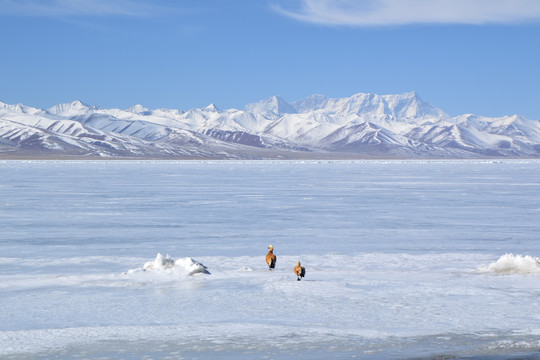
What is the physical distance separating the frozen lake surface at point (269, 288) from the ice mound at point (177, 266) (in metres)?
0.05

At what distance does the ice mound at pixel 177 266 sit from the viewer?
1529 cm

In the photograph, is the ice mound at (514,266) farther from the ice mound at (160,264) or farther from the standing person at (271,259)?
the ice mound at (160,264)

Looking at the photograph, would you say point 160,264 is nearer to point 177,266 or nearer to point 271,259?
point 177,266

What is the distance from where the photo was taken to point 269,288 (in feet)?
46.0

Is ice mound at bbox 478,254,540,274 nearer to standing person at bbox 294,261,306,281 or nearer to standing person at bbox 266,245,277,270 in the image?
standing person at bbox 294,261,306,281

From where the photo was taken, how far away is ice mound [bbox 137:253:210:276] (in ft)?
50.2

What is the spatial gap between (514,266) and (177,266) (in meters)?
7.26

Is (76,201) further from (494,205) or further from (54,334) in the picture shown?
(54,334)

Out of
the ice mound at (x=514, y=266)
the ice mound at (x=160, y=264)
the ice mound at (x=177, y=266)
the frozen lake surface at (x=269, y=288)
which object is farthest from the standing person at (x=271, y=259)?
the ice mound at (x=514, y=266)

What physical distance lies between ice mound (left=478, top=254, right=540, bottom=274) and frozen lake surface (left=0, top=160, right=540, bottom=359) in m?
0.04

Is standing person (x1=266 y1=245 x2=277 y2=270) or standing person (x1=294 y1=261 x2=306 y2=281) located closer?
standing person (x1=294 y1=261 x2=306 y2=281)

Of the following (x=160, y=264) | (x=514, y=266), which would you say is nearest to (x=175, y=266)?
(x=160, y=264)

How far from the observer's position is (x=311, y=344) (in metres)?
9.95

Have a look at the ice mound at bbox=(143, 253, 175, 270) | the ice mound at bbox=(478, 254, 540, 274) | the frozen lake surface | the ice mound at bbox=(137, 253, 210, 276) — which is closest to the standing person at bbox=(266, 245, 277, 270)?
the frozen lake surface
